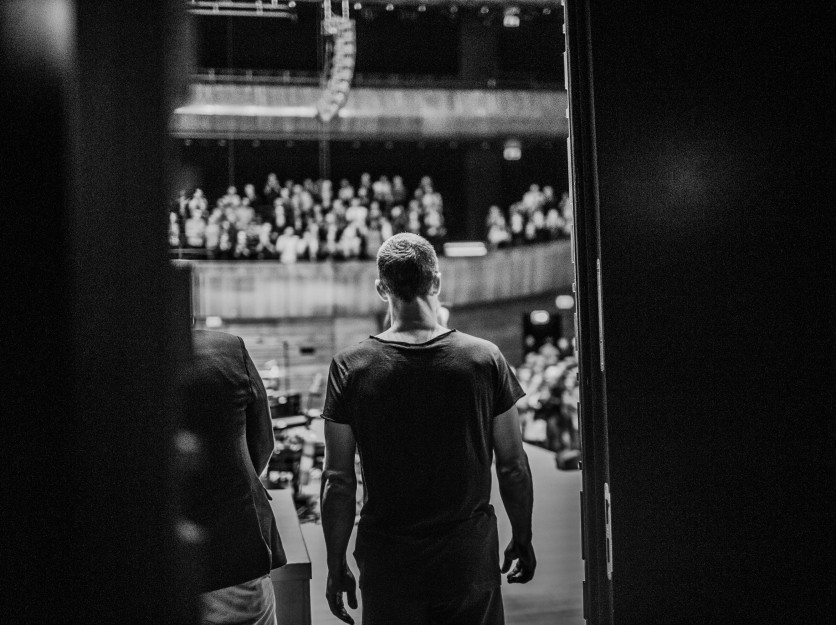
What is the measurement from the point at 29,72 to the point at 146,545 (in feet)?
3.06

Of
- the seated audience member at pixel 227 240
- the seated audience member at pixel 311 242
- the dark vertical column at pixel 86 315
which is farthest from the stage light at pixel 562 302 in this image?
the dark vertical column at pixel 86 315

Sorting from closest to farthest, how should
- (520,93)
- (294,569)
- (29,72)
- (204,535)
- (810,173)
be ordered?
(29,72) < (204,535) < (810,173) < (294,569) < (520,93)

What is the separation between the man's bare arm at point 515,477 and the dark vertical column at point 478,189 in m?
13.3

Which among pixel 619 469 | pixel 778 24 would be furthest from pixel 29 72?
pixel 778 24

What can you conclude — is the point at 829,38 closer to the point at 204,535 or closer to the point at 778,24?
the point at 778,24

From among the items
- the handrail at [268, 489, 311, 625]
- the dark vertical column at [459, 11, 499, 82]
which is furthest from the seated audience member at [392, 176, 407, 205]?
the handrail at [268, 489, 311, 625]

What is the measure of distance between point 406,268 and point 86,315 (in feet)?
2.42

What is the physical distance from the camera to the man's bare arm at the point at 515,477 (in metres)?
1.83

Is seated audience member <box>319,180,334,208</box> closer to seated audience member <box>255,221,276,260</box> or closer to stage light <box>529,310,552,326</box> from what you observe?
seated audience member <box>255,221,276,260</box>

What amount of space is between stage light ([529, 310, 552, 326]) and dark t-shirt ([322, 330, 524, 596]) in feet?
46.6

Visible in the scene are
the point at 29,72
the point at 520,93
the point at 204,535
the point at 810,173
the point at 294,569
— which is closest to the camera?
the point at 29,72

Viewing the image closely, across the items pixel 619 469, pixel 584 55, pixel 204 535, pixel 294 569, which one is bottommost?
pixel 294 569

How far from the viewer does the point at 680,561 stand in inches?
71.1

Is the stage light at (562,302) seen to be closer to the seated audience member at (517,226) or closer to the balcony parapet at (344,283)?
the balcony parapet at (344,283)
